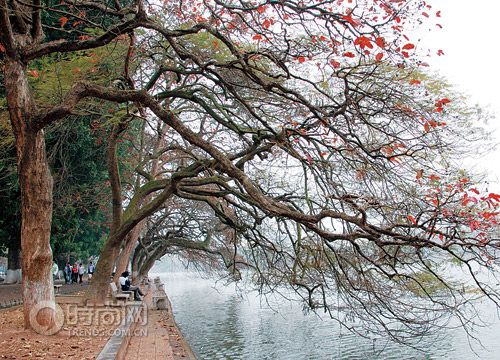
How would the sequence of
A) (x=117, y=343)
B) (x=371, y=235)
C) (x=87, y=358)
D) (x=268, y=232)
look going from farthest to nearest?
(x=268, y=232) < (x=117, y=343) < (x=87, y=358) < (x=371, y=235)

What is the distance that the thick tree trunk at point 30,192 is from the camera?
25.8ft

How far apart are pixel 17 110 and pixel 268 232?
7.96m

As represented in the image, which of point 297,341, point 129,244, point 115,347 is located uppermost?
point 129,244

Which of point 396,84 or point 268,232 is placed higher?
point 396,84

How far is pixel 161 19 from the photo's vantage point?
478 inches

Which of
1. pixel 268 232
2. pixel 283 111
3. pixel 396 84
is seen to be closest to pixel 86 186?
pixel 268 232

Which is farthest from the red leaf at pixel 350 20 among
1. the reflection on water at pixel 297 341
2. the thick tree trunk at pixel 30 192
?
the reflection on water at pixel 297 341

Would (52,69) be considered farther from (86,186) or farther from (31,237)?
(86,186)

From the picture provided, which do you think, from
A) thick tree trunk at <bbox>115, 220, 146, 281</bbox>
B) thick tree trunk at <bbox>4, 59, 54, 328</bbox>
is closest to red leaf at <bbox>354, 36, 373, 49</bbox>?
thick tree trunk at <bbox>4, 59, 54, 328</bbox>

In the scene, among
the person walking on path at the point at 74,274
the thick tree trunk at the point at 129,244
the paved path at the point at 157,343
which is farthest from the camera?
the person walking on path at the point at 74,274

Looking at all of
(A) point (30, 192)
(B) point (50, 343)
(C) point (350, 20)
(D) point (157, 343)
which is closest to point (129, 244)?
(D) point (157, 343)

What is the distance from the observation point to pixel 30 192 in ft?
25.8

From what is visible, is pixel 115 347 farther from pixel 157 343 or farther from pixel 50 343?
pixel 157 343

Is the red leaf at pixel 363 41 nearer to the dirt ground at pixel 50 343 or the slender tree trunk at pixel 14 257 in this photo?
the dirt ground at pixel 50 343
